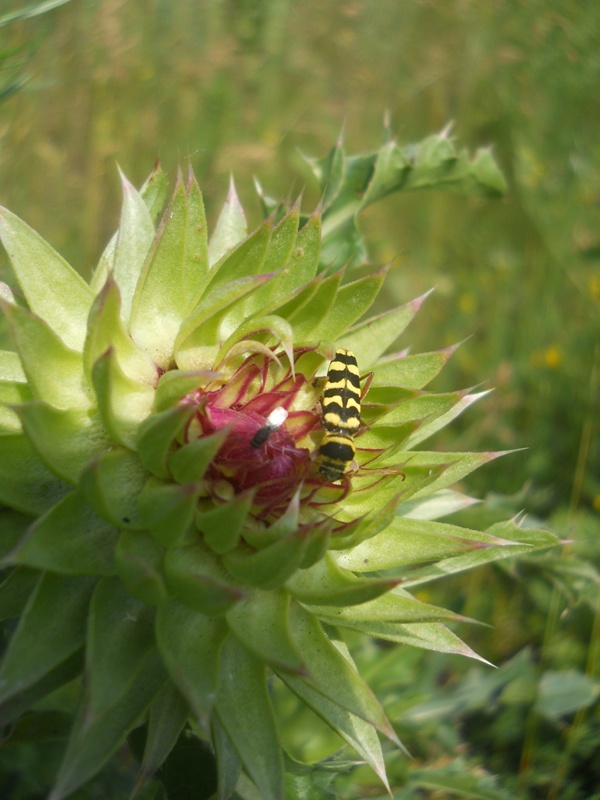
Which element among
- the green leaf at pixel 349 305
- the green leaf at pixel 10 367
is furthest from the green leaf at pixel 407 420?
the green leaf at pixel 10 367

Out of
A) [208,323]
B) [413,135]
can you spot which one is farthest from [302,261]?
[413,135]

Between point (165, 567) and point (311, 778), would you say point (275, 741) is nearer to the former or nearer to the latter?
point (165, 567)

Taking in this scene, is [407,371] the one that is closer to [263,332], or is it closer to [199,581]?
[263,332]

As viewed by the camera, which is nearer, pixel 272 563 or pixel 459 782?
pixel 272 563

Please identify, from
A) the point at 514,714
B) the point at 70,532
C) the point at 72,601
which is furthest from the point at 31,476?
the point at 514,714

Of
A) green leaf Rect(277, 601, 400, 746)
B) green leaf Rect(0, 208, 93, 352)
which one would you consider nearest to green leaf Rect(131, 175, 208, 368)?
green leaf Rect(0, 208, 93, 352)

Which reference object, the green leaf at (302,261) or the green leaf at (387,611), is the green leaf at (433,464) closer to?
the green leaf at (387,611)

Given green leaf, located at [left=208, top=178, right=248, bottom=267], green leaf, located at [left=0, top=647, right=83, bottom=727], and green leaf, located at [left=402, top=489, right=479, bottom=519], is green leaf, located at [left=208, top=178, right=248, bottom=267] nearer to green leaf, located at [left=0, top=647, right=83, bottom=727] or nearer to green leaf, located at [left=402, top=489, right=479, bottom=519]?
green leaf, located at [left=402, top=489, right=479, bottom=519]
